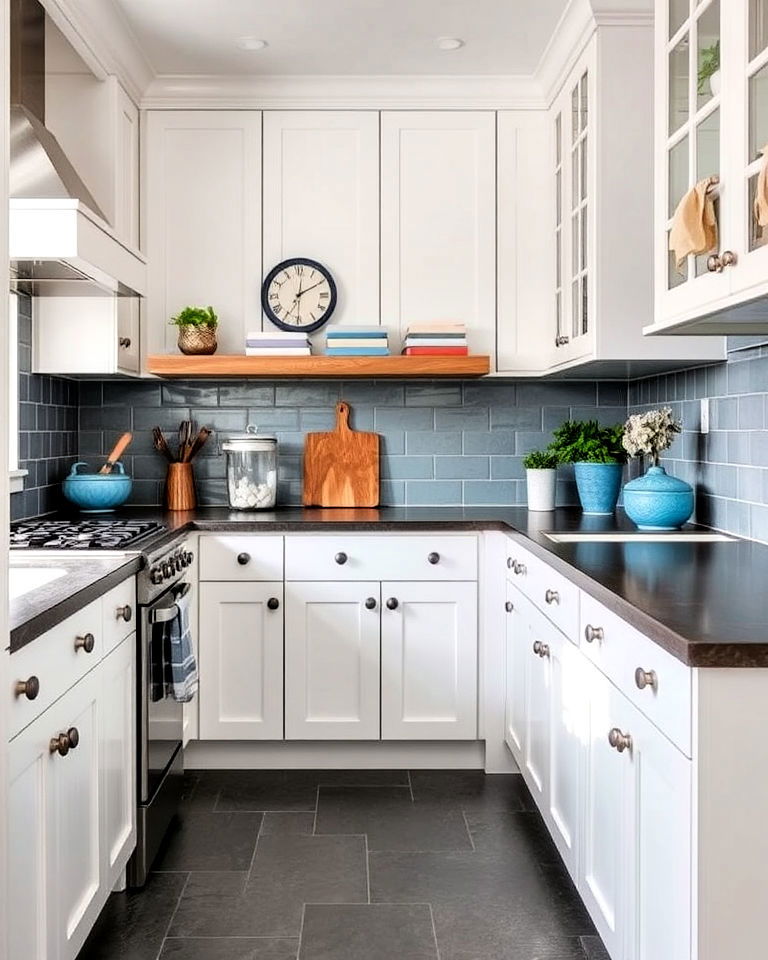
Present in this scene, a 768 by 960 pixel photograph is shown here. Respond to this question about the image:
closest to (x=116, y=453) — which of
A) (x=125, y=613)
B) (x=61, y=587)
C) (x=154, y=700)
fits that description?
(x=154, y=700)

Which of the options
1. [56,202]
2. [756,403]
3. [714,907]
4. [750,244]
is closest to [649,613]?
[714,907]

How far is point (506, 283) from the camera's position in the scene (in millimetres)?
3832

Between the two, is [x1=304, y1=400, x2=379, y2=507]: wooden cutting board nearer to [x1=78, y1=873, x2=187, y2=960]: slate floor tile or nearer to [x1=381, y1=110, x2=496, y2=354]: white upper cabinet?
[x1=381, y1=110, x2=496, y2=354]: white upper cabinet

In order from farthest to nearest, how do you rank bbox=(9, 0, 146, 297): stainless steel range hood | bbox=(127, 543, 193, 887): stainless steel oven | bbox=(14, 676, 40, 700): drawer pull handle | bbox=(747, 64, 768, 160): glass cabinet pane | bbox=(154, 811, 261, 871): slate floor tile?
bbox=(154, 811, 261, 871): slate floor tile → bbox=(127, 543, 193, 887): stainless steel oven → bbox=(9, 0, 146, 297): stainless steel range hood → bbox=(747, 64, 768, 160): glass cabinet pane → bbox=(14, 676, 40, 700): drawer pull handle

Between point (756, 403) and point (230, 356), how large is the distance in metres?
1.85

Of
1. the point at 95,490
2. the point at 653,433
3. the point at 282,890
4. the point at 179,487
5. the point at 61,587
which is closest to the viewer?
the point at 61,587

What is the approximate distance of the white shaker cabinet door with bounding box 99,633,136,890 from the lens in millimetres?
2311

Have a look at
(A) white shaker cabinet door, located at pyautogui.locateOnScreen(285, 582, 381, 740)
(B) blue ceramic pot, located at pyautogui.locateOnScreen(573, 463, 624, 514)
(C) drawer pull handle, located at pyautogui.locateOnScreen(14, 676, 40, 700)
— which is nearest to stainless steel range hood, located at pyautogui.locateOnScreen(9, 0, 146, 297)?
(C) drawer pull handle, located at pyautogui.locateOnScreen(14, 676, 40, 700)

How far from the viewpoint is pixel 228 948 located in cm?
232

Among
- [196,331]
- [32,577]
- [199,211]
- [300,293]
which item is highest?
[199,211]

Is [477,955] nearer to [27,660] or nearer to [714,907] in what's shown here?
[714,907]

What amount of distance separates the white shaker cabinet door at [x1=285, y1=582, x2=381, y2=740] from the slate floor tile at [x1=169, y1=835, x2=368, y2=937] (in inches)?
23.4

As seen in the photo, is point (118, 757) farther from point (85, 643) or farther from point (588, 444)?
point (588, 444)

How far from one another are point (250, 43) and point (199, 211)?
0.65 m
